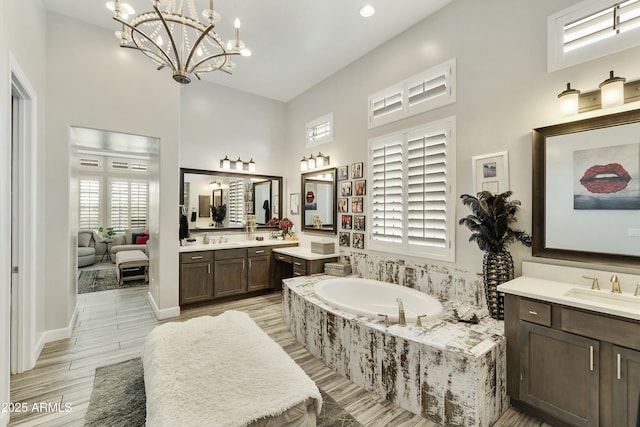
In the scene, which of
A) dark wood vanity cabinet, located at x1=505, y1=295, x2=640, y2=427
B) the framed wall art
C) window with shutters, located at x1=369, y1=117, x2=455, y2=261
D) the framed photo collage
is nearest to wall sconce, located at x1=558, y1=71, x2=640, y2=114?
the framed wall art

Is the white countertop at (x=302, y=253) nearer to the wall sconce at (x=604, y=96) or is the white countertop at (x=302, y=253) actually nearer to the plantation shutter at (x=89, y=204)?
the wall sconce at (x=604, y=96)

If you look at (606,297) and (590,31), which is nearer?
(606,297)

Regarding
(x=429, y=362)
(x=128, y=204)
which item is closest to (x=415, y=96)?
(x=429, y=362)

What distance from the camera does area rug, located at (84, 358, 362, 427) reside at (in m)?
1.98

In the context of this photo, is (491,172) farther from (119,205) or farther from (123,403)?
(119,205)

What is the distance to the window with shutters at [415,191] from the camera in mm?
3086

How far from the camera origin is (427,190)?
10.7 feet

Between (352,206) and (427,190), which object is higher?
(427,190)

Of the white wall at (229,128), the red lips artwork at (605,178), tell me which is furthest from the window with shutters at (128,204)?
the red lips artwork at (605,178)

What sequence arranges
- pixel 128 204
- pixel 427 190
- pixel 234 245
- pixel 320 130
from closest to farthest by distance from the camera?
pixel 427 190, pixel 234 245, pixel 320 130, pixel 128 204

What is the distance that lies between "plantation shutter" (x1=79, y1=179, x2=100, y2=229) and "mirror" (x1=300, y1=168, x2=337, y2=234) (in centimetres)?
701

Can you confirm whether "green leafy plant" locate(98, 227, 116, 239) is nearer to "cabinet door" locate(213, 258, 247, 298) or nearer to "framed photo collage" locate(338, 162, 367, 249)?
"cabinet door" locate(213, 258, 247, 298)

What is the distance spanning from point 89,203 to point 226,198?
5.87 metres

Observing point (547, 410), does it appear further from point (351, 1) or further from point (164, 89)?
point (164, 89)
